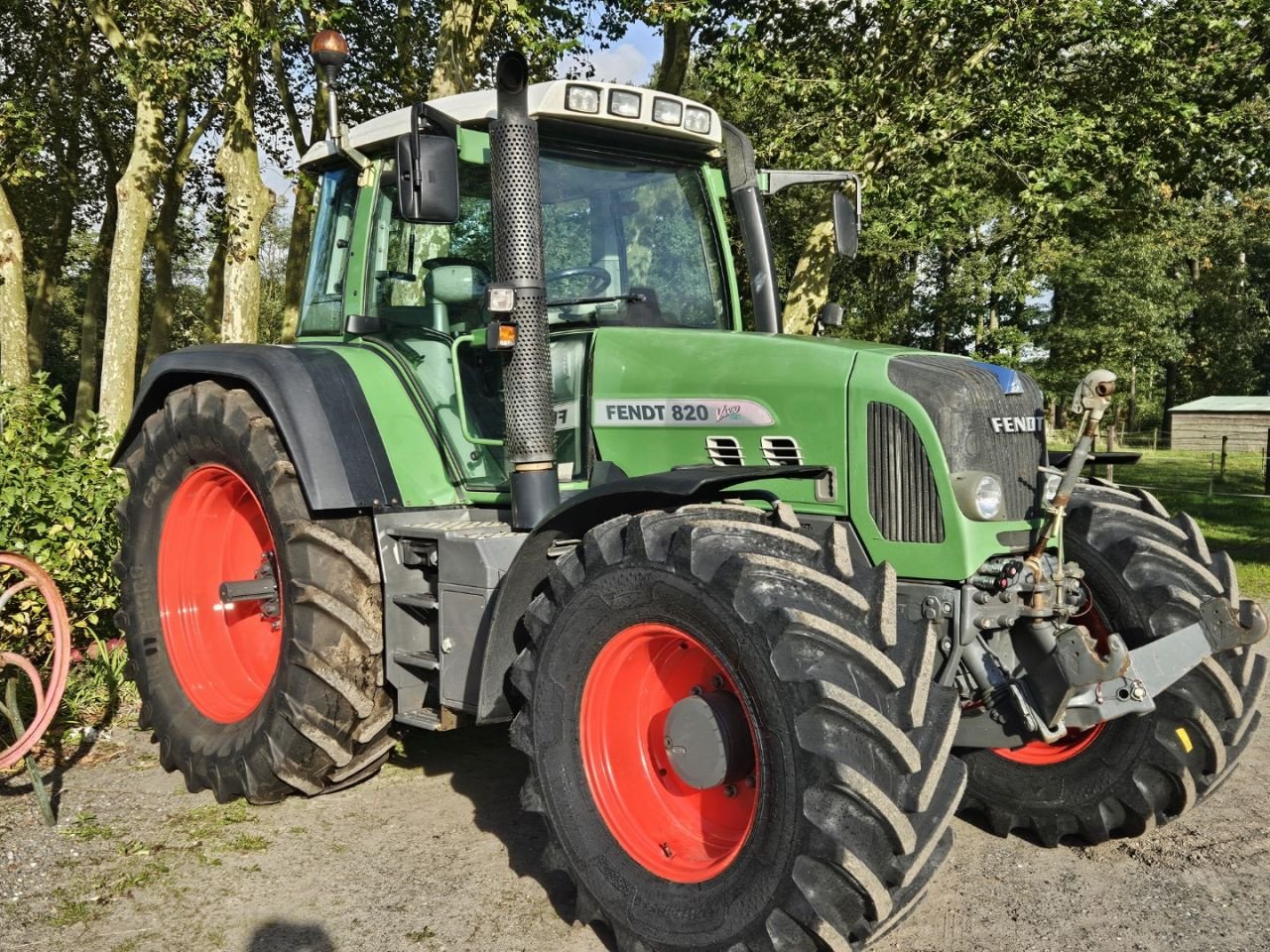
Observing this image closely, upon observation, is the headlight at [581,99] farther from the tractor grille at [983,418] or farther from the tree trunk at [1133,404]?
the tree trunk at [1133,404]

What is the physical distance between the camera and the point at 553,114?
4.14 m

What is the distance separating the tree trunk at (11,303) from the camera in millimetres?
11758

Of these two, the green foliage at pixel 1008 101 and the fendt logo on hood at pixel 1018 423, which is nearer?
the fendt logo on hood at pixel 1018 423

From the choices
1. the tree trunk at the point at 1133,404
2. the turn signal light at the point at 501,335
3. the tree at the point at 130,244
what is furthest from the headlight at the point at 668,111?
the tree trunk at the point at 1133,404

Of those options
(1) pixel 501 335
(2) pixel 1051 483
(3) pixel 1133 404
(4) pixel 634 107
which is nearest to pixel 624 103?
(4) pixel 634 107

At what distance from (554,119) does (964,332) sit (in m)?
24.7

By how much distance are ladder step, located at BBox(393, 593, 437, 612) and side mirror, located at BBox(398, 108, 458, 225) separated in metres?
1.32

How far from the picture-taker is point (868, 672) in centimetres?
288

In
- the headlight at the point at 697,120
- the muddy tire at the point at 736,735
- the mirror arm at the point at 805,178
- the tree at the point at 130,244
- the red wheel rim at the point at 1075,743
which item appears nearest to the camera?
the muddy tire at the point at 736,735

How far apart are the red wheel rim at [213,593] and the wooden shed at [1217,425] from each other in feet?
104

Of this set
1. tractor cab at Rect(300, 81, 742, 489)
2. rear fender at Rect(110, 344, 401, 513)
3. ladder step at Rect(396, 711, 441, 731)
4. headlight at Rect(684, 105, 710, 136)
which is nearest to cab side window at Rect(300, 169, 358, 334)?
tractor cab at Rect(300, 81, 742, 489)

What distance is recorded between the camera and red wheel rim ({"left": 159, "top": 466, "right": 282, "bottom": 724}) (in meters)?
5.02

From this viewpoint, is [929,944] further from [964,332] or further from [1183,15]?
[964,332]

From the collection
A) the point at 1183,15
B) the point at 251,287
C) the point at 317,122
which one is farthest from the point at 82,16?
the point at 1183,15
